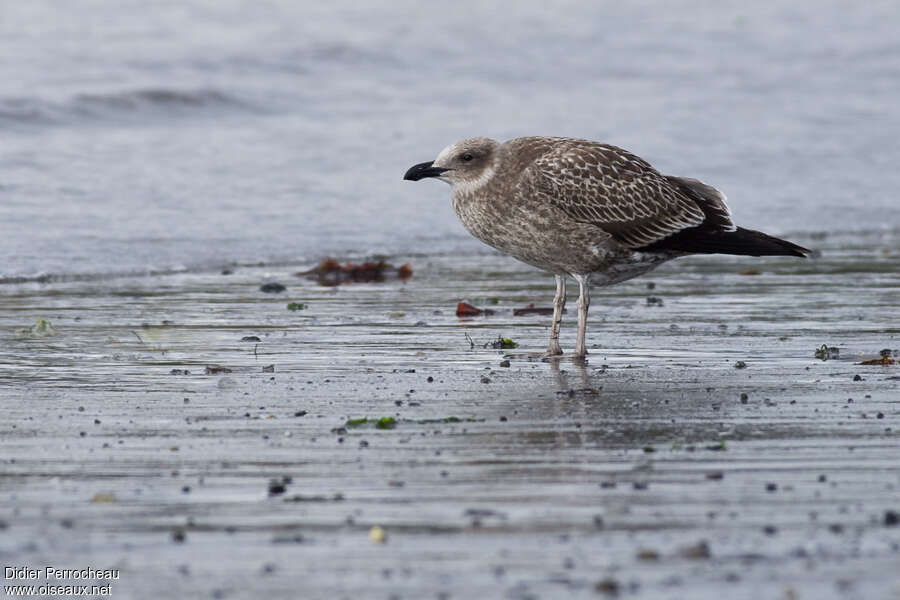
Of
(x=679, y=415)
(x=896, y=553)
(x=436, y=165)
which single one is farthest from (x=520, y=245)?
(x=896, y=553)

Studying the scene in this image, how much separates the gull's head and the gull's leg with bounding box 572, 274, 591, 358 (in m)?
0.83

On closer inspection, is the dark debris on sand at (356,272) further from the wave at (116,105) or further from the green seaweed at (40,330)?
the wave at (116,105)

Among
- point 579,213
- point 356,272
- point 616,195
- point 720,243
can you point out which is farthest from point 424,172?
point 356,272

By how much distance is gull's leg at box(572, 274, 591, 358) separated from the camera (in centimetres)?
809

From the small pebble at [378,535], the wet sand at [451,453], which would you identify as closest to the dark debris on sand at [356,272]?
the wet sand at [451,453]

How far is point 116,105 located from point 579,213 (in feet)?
45.7

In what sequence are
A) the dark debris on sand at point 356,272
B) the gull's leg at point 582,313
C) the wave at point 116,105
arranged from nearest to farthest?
the gull's leg at point 582,313, the dark debris on sand at point 356,272, the wave at point 116,105

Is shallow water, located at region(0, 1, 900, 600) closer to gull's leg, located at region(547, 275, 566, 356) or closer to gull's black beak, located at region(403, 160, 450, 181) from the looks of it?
gull's leg, located at region(547, 275, 566, 356)

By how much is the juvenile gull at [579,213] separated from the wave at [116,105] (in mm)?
12169

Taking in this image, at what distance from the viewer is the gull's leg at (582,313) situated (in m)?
8.09

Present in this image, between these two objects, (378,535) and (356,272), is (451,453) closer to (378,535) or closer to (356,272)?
(378,535)

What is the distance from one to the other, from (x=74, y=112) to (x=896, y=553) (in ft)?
58.1

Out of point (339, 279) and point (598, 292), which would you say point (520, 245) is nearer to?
point (598, 292)

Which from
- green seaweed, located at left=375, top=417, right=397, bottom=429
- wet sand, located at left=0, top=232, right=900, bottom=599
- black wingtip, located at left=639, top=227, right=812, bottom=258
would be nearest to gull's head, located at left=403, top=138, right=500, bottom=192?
wet sand, located at left=0, top=232, right=900, bottom=599
